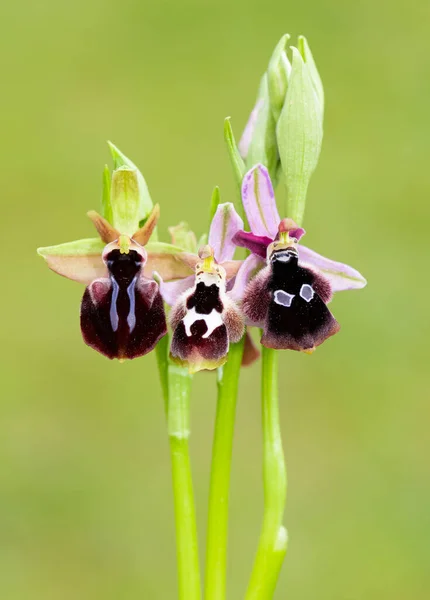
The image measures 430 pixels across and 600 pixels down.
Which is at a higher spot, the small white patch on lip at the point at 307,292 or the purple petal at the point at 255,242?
the purple petal at the point at 255,242

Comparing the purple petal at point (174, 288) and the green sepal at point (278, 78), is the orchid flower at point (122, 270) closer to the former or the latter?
the purple petal at point (174, 288)

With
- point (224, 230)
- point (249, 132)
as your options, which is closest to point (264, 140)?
point (249, 132)

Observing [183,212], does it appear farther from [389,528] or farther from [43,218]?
[389,528]

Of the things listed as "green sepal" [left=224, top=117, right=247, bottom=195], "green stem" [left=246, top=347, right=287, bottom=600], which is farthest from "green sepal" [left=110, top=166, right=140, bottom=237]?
"green stem" [left=246, top=347, right=287, bottom=600]

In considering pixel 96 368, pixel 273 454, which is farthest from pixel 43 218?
pixel 273 454

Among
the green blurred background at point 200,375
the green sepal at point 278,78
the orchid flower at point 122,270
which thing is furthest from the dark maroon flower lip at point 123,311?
the green blurred background at point 200,375

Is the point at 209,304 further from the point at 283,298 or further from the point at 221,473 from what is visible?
the point at 221,473
